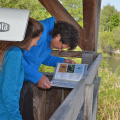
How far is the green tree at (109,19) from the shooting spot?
39.7m

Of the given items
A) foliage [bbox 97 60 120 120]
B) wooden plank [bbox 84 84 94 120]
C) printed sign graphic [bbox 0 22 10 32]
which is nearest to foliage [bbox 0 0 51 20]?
foliage [bbox 97 60 120 120]

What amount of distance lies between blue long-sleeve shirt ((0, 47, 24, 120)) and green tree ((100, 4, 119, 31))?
38.5 meters

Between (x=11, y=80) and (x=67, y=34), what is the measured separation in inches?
36.1

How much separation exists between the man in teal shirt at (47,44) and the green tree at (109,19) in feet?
123

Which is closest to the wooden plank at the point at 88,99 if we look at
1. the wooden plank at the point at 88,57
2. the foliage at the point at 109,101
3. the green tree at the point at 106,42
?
the wooden plank at the point at 88,57

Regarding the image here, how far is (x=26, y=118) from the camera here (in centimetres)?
191

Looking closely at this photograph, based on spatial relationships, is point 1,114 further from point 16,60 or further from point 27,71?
point 27,71

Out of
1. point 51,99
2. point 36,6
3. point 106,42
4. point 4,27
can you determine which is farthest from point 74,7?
point 106,42

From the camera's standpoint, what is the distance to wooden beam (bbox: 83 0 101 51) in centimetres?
307

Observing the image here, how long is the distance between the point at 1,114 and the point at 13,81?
23cm

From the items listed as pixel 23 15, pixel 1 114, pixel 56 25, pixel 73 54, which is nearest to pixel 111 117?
pixel 73 54

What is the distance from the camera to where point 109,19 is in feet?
138

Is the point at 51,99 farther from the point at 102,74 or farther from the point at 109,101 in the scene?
the point at 102,74

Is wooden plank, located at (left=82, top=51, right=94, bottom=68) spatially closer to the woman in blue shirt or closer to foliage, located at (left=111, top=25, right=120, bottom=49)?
the woman in blue shirt
